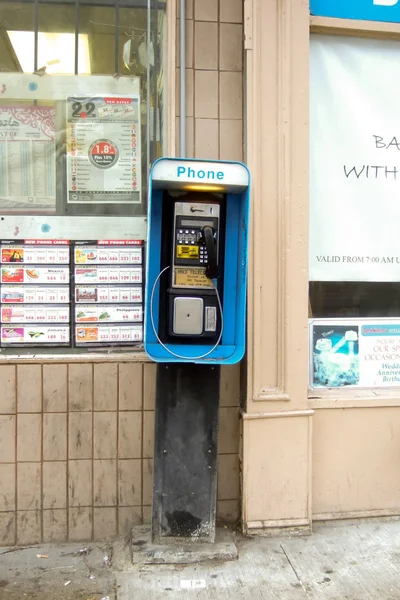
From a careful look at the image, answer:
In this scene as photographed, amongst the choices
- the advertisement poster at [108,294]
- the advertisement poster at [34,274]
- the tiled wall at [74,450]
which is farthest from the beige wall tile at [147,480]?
the advertisement poster at [34,274]

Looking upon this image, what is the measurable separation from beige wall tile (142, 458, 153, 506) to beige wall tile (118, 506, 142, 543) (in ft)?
0.24

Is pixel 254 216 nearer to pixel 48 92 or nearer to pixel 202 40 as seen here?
pixel 202 40

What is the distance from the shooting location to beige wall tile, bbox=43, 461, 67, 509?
11.6 feet

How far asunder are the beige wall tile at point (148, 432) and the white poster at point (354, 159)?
4.75 feet

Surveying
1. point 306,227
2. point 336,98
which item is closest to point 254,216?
point 306,227

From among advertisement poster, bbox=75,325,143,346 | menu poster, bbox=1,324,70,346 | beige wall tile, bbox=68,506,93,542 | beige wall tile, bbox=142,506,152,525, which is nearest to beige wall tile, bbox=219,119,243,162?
advertisement poster, bbox=75,325,143,346

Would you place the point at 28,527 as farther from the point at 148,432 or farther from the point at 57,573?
the point at 148,432

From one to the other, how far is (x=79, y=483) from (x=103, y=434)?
0.35m

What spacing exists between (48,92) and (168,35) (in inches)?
34.3

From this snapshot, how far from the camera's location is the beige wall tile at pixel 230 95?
11.9ft

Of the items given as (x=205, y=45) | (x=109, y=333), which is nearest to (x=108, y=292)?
Answer: (x=109, y=333)

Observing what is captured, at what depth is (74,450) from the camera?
3.56m

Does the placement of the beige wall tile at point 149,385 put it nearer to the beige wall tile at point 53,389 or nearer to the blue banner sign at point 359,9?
the beige wall tile at point 53,389

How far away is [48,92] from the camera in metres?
3.69
